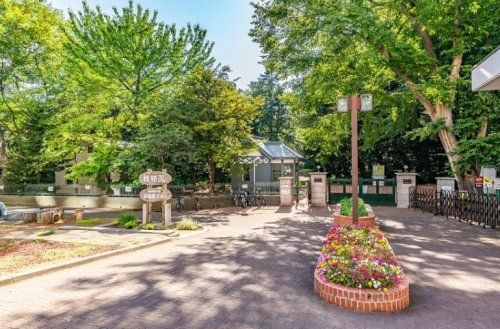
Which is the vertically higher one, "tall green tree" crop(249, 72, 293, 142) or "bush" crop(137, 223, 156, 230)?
"tall green tree" crop(249, 72, 293, 142)

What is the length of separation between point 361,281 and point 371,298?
0.28m

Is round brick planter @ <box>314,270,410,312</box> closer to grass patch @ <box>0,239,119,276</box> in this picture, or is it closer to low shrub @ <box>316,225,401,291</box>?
low shrub @ <box>316,225,401,291</box>

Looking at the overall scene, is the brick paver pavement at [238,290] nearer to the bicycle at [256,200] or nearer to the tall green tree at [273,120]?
the bicycle at [256,200]

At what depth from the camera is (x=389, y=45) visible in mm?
14648

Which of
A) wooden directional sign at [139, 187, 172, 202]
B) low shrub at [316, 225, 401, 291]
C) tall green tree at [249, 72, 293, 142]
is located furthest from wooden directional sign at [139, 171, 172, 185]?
tall green tree at [249, 72, 293, 142]

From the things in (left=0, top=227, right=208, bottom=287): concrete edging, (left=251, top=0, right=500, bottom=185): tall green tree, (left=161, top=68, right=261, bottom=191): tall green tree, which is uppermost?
(left=251, top=0, right=500, bottom=185): tall green tree

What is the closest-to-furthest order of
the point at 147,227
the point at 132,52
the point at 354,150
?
the point at 354,150 < the point at 147,227 < the point at 132,52

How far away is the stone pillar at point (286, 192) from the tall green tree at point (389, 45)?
20.2 ft

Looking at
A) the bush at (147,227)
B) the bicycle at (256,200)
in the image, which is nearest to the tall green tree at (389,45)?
the bicycle at (256,200)

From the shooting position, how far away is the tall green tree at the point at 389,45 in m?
14.7

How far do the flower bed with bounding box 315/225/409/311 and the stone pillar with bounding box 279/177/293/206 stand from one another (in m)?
14.9

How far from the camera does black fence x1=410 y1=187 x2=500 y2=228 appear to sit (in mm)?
11680

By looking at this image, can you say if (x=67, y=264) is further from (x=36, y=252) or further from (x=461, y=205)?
(x=461, y=205)

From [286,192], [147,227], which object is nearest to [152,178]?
[147,227]
